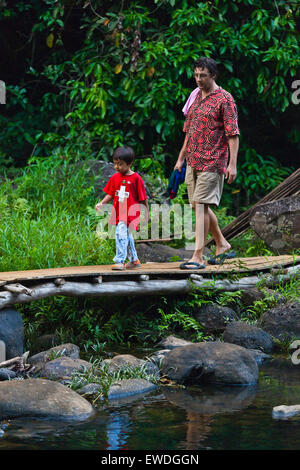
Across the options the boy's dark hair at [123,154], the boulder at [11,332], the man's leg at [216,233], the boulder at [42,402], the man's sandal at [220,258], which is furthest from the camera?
the man's sandal at [220,258]

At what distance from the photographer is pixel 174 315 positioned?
680 centimetres

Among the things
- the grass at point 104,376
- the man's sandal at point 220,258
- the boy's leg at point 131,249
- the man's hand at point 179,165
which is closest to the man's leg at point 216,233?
the man's sandal at point 220,258

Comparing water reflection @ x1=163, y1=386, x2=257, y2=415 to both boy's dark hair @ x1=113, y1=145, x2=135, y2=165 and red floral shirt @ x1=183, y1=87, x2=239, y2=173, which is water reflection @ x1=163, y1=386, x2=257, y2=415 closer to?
boy's dark hair @ x1=113, y1=145, x2=135, y2=165

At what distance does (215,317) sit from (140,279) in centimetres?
82

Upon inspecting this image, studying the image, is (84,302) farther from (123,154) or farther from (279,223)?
(279,223)

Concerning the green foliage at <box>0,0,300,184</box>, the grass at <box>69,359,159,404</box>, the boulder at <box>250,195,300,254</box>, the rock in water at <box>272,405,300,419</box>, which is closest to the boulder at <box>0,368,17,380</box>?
the grass at <box>69,359,159,404</box>

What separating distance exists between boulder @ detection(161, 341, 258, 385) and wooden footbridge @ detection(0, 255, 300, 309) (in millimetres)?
1082

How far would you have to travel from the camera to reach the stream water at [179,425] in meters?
4.04

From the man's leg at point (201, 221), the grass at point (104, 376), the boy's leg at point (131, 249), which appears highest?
the man's leg at point (201, 221)

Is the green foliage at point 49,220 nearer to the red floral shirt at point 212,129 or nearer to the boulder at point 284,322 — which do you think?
the red floral shirt at point 212,129

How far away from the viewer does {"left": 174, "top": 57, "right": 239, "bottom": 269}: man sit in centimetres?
645

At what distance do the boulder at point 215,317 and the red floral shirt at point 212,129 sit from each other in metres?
1.28

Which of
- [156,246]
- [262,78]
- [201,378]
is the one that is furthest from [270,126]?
[201,378]

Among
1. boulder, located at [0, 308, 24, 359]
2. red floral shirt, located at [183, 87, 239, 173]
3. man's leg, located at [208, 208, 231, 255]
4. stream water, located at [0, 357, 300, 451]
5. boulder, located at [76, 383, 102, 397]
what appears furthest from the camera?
man's leg, located at [208, 208, 231, 255]
